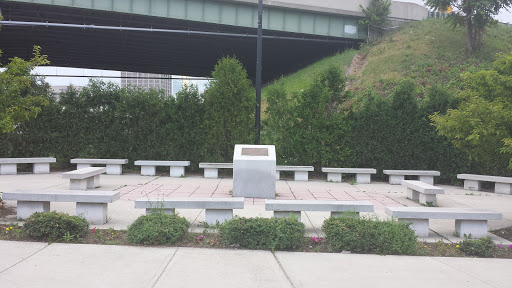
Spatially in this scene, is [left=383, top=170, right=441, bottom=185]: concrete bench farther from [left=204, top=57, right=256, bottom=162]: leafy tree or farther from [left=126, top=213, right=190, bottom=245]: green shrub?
[left=126, top=213, right=190, bottom=245]: green shrub

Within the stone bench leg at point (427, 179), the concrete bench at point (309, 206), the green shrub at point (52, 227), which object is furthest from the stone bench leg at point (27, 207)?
the stone bench leg at point (427, 179)

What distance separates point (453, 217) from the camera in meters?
6.46

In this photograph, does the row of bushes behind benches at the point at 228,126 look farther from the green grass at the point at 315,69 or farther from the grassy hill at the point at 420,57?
the green grass at the point at 315,69

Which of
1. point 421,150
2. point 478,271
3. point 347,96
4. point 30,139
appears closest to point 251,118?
point 347,96

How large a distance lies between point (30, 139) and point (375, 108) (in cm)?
1289

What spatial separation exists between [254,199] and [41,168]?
350 inches

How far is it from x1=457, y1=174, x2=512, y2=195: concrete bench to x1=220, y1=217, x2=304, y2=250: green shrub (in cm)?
938

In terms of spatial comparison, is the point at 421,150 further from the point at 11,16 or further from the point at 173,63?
the point at 173,63

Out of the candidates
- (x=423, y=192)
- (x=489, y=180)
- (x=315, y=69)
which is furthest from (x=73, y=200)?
(x=315, y=69)

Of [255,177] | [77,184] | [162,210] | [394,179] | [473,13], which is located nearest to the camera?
[162,210]

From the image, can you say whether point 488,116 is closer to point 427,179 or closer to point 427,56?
point 427,179

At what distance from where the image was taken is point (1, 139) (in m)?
13.8

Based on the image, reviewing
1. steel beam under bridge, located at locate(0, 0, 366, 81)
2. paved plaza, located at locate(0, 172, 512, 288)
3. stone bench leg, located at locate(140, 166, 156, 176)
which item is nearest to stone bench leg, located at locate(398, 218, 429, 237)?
paved plaza, located at locate(0, 172, 512, 288)

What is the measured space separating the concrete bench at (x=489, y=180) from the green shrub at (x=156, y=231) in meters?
10.6
